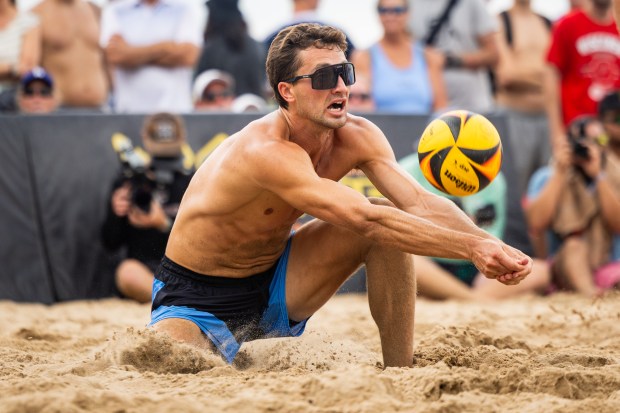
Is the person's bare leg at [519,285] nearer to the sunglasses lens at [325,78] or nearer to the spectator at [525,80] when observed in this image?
the spectator at [525,80]

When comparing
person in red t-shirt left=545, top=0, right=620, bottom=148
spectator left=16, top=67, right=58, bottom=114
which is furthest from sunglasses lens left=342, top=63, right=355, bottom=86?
person in red t-shirt left=545, top=0, right=620, bottom=148

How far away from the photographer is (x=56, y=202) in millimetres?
7754

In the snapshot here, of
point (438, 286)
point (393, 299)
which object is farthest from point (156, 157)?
point (393, 299)

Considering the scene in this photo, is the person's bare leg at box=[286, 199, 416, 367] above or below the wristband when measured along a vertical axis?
below

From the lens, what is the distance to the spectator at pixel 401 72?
890cm

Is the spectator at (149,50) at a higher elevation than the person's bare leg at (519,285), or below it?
higher

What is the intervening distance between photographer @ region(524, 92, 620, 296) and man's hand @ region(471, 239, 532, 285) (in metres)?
3.92

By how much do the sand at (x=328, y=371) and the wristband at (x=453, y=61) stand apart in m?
3.46

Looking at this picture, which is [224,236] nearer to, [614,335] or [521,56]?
[614,335]

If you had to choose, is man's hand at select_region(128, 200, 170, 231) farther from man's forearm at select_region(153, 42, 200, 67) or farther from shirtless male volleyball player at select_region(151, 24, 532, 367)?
shirtless male volleyball player at select_region(151, 24, 532, 367)

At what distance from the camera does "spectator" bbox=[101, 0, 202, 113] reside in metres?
8.77

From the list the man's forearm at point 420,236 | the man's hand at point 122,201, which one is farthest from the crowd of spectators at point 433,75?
the man's forearm at point 420,236

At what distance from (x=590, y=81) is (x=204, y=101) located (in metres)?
3.57

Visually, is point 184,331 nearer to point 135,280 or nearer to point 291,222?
point 291,222
